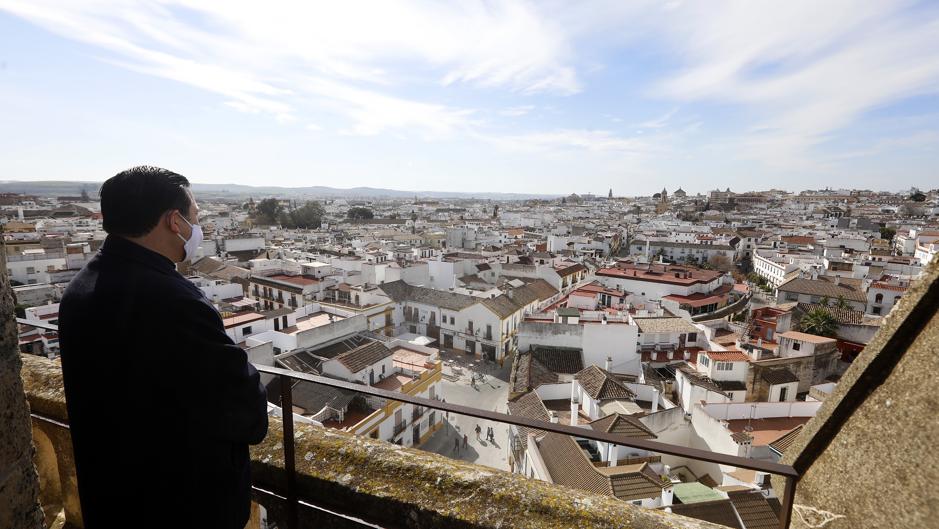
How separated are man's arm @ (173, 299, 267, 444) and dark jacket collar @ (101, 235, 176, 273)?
0.69ft

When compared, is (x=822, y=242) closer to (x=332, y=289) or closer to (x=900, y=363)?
(x=332, y=289)

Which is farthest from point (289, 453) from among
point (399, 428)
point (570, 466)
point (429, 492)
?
point (399, 428)

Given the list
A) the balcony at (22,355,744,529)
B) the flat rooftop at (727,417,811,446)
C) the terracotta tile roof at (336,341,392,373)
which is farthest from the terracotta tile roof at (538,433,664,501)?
the balcony at (22,355,744,529)

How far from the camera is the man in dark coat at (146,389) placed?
57.4 inches

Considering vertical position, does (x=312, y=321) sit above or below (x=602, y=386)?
above

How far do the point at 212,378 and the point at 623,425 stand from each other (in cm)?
1426

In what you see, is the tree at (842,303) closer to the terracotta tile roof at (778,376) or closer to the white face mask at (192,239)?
the terracotta tile roof at (778,376)

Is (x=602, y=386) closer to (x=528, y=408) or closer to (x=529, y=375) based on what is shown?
(x=528, y=408)

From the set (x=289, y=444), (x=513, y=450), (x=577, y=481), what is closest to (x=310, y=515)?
(x=289, y=444)

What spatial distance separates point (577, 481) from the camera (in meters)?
11.9

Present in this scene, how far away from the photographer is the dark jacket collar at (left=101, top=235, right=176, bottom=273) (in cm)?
156

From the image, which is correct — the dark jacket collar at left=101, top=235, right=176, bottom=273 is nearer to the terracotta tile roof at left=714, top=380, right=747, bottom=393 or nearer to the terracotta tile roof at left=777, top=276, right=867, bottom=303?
the terracotta tile roof at left=714, top=380, right=747, bottom=393

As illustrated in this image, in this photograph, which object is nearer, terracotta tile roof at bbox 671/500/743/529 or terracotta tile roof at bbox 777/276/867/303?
terracotta tile roof at bbox 671/500/743/529

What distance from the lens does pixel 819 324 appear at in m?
24.3
